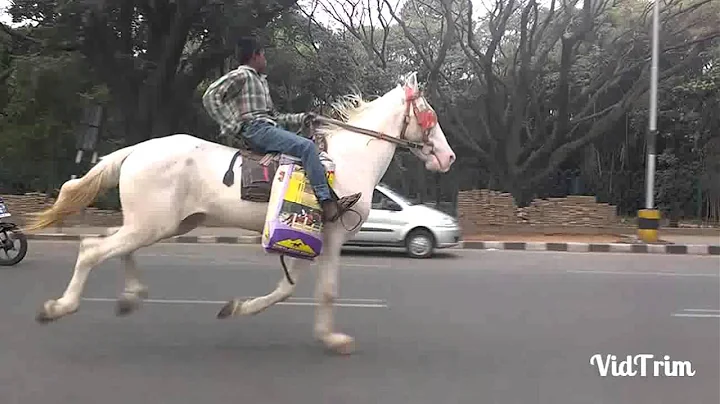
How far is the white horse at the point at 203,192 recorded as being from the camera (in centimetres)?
532

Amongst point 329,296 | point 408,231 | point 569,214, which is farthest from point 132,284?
point 569,214

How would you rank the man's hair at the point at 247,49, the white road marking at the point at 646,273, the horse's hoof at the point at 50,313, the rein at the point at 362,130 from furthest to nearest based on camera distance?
the white road marking at the point at 646,273
the rein at the point at 362,130
the man's hair at the point at 247,49
the horse's hoof at the point at 50,313

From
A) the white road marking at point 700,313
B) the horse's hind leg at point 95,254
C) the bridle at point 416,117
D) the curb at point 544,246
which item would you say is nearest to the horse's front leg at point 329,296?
the bridle at point 416,117

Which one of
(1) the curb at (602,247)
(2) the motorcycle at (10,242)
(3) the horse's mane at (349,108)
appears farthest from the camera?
(1) the curb at (602,247)

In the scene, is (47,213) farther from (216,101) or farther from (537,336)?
(537,336)

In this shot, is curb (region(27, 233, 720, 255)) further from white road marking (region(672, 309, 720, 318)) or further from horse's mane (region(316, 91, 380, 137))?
horse's mane (region(316, 91, 380, 137))

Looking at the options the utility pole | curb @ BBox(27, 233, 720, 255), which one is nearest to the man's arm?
curb @ BBox(27, 233, 720, 255)

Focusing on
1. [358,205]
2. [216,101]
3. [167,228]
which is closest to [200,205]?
[167,228]

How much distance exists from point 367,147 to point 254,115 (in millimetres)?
857

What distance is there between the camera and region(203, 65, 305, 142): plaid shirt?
5383 millimetres

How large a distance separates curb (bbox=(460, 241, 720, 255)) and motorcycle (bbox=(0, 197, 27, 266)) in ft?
29.6

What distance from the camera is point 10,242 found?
1039 centimetres

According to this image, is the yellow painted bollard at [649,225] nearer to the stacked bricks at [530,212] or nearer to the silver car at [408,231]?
the stacked bricks at [530,212]
